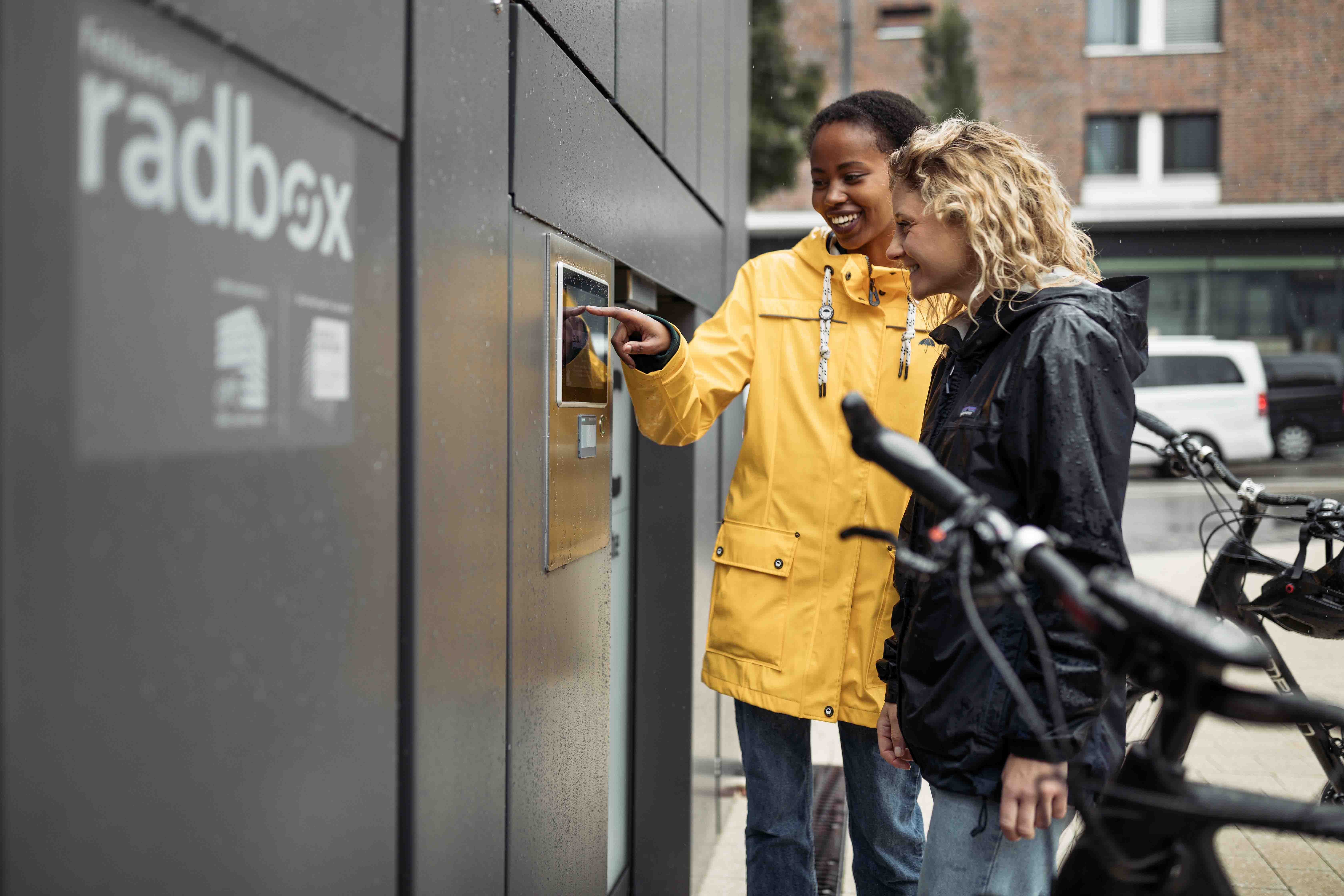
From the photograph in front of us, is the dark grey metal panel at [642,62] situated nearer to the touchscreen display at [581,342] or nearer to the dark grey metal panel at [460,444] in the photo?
the touchscreen display at [581,342]

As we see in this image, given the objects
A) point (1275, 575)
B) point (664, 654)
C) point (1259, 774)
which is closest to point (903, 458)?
point (664, 654)

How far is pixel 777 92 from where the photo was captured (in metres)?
15.1

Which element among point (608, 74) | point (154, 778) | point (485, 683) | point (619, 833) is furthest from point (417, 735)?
point (619, 833)

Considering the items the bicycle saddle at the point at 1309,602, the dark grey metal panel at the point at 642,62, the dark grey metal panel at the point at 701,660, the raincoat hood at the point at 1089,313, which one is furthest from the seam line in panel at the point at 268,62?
the bicycle saddle at the point at 1309,602

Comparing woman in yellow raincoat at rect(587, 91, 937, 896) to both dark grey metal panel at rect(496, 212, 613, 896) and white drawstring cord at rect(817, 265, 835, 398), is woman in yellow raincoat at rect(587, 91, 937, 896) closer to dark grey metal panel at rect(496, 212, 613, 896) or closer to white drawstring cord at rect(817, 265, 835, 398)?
white drawstring cord at rect(817, 265, 835, 398)

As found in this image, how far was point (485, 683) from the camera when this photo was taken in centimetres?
150

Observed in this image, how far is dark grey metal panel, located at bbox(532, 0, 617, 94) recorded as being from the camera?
5.79ft

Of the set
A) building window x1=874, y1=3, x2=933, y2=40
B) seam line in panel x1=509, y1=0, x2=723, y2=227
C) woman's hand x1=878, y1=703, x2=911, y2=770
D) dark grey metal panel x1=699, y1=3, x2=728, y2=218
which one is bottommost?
woman's hand x1=878, y1=703, x2=911, y2=770

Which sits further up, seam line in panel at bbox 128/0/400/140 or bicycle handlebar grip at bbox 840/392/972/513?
seam line in panel at bbox 128/0/400/140

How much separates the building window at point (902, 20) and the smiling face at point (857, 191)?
65.9 feet

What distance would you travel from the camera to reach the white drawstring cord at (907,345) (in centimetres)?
230

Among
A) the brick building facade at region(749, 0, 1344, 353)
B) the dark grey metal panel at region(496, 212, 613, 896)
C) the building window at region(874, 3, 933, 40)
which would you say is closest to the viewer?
the dark grey metal panel at region(496, 212, 613, 896)

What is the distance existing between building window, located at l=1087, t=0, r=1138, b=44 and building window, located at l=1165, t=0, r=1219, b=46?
0.55 m

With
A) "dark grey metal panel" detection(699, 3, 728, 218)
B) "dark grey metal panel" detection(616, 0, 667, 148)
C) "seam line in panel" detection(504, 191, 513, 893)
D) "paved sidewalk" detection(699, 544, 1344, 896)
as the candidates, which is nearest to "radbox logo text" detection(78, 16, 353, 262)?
"seam line in panel" detection(504, 191, 513, 893)
